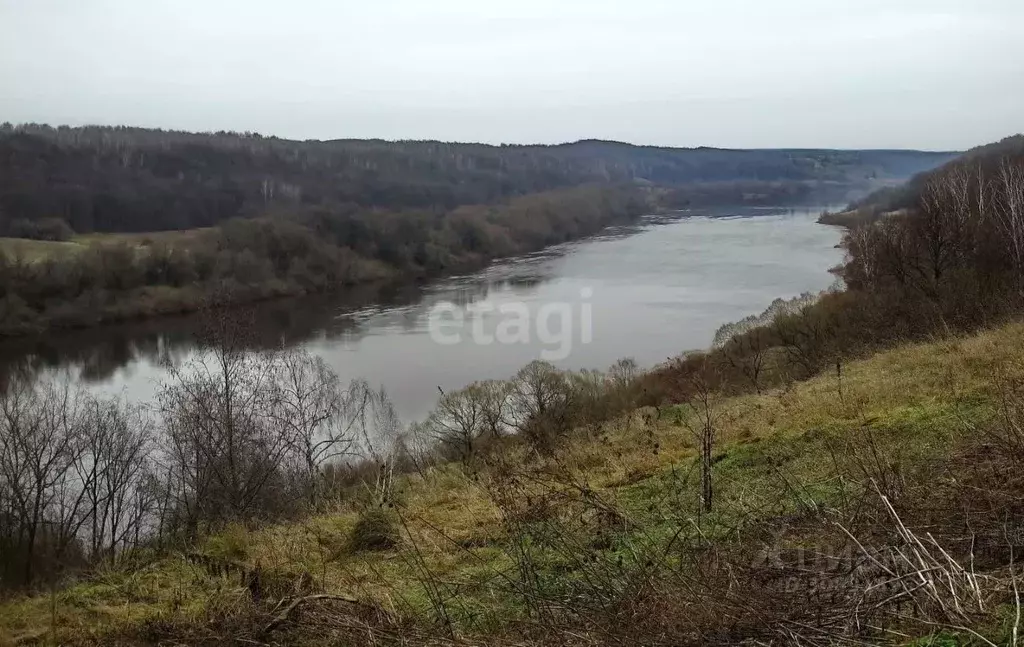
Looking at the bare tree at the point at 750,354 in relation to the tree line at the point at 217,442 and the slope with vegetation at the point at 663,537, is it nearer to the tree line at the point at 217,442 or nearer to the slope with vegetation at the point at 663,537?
the slope with vegetation at the point at 663,537

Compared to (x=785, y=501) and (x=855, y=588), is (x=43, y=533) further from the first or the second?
(x=855, y=588)

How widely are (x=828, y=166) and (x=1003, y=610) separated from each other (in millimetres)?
104252

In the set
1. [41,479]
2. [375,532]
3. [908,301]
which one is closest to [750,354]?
[908,301]

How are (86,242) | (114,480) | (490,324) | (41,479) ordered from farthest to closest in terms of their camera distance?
1. (86,242)
2. (490,324)
3. (114,480)
4. (41,479)

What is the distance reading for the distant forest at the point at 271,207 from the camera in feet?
98.1

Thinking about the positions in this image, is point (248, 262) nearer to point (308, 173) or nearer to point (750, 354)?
point (750, 354)

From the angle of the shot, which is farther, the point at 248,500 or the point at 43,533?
the point at 43,533

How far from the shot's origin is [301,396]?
1347 centimetres

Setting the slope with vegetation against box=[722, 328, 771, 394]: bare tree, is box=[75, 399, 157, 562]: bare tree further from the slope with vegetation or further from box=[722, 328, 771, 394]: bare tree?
box=[722, 328, 771, 394]: bare tree

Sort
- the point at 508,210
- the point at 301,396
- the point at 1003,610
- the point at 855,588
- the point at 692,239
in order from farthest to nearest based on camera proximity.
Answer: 1. the point at 508,210
2. the point at 692,239
3. the point at 301,396
4. the point at 855,588
5. the point at 1003,610

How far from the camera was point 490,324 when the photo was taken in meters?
23.9

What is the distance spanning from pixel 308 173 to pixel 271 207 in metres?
15.1

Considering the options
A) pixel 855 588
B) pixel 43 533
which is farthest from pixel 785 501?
pixel 43 533

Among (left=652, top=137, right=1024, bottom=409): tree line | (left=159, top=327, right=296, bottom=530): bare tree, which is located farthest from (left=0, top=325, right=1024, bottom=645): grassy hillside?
(left=159, top=327, right=296, bottom=530): bare tree
